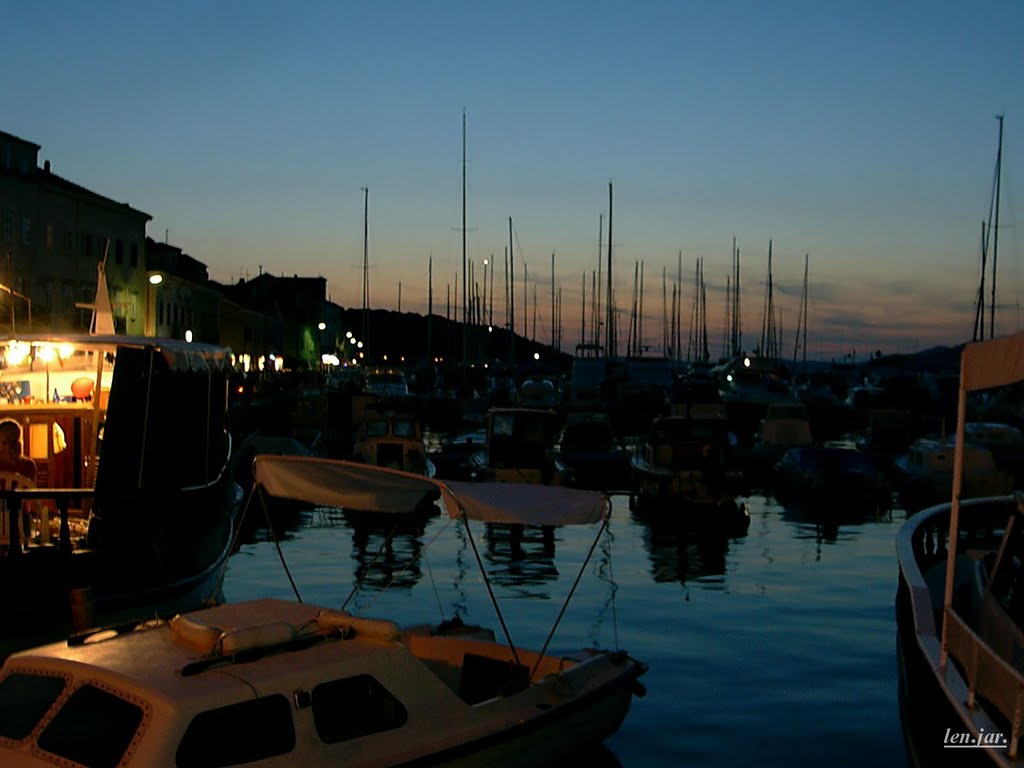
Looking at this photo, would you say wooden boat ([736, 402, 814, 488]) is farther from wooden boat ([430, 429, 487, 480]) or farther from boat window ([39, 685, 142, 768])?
boat window ([39, 685, 142, 768])

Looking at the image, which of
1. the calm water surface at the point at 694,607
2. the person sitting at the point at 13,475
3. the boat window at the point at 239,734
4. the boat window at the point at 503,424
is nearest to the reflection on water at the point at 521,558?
the calm water surface at the point at 694,607

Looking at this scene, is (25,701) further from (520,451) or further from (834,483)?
(834,483)

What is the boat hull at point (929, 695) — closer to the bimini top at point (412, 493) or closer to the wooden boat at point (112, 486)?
the bimini top at point (412, 493)

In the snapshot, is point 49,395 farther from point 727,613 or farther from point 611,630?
point 727,613

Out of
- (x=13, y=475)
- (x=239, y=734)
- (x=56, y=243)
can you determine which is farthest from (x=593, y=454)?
(x=239, y=734)

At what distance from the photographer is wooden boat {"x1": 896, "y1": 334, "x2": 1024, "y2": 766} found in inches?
340

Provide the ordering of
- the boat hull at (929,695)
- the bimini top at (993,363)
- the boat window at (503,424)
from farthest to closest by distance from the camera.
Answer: the boat window at (503,424), the boat hull at (929,695), the bimini top at (993,363)

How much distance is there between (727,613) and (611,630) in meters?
2.84

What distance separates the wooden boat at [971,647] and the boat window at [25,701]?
6628mm

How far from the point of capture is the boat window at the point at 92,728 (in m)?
8.75

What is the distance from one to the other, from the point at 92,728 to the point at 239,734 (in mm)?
1025

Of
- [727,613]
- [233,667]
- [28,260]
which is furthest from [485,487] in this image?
[28,260]

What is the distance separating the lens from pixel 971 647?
9812 mm

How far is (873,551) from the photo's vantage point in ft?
97.4
